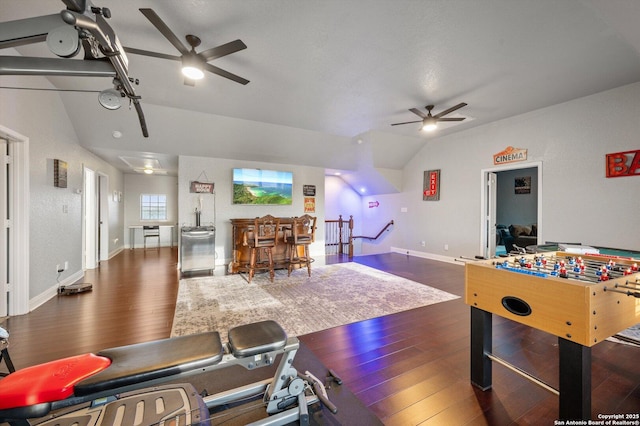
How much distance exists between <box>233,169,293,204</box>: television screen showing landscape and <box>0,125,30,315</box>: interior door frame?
3438mm

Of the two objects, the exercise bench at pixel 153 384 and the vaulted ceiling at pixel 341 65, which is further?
the vaulted ceiling at pixel 341 65

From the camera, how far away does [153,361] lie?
48.1 inches

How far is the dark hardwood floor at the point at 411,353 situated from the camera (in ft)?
5.42

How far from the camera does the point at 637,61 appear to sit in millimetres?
3219

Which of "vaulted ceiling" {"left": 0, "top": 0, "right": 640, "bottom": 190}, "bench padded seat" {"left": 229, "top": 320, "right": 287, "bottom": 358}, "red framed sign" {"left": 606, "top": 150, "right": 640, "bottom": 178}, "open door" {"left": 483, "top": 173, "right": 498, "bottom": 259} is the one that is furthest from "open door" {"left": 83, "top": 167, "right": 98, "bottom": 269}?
"red framed sign" {"left": 606, "top": 150, "right": 640, "bottom": 178}

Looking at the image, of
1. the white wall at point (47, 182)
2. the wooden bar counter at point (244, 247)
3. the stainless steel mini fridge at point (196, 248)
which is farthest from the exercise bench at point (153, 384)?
the stainless steel mini fridge at point (196, 248)

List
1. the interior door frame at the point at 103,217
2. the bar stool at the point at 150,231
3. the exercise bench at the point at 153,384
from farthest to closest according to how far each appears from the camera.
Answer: the bar stool at the point at 150,231 → the interior door frame at the point at 103,217 → the exercise bench at the point at 153,384

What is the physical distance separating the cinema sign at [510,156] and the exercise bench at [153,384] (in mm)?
5770

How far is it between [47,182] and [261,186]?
375cm

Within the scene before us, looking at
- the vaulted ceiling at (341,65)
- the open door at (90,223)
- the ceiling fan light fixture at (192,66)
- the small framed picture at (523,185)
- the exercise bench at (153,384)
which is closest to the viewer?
the exercise bench at (153,384)

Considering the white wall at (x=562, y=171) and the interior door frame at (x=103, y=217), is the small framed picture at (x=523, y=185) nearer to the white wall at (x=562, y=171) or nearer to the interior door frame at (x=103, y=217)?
the white wall at (x=562, y=171)

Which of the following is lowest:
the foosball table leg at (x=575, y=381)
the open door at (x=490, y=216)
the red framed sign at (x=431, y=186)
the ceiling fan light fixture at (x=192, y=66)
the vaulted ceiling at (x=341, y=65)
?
the foosball table leg at (x=575, y=381)

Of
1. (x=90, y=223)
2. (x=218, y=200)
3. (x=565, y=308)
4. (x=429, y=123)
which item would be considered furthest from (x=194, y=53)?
(x=90, y=223)

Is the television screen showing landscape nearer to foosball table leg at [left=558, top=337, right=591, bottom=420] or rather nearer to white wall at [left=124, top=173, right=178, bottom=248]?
white wall at [left=124, top=173, right=178, bottom=248]
